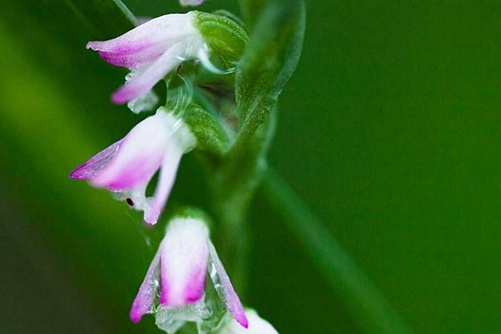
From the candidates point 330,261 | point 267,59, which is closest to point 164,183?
point 267,59

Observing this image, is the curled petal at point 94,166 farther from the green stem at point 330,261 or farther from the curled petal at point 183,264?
the green stem at point 330,261

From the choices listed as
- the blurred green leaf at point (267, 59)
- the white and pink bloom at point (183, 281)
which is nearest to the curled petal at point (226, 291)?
the white and pink bloom at point (183, 281)

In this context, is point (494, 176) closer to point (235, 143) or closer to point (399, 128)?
point (399, 128)

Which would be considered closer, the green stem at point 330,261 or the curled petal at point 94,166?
the curled petal at point 94,166

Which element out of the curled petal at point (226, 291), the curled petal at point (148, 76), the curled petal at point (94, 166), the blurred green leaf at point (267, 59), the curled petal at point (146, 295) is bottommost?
the curled petal at point (226, 291)

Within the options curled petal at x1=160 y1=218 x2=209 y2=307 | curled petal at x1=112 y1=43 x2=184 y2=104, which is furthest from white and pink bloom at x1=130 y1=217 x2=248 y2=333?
curled petal at x1=112 y1=43 x2=184 y2=104

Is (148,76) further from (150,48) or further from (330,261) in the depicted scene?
(330,261)

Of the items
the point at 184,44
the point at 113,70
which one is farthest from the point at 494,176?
the point at 184,44
